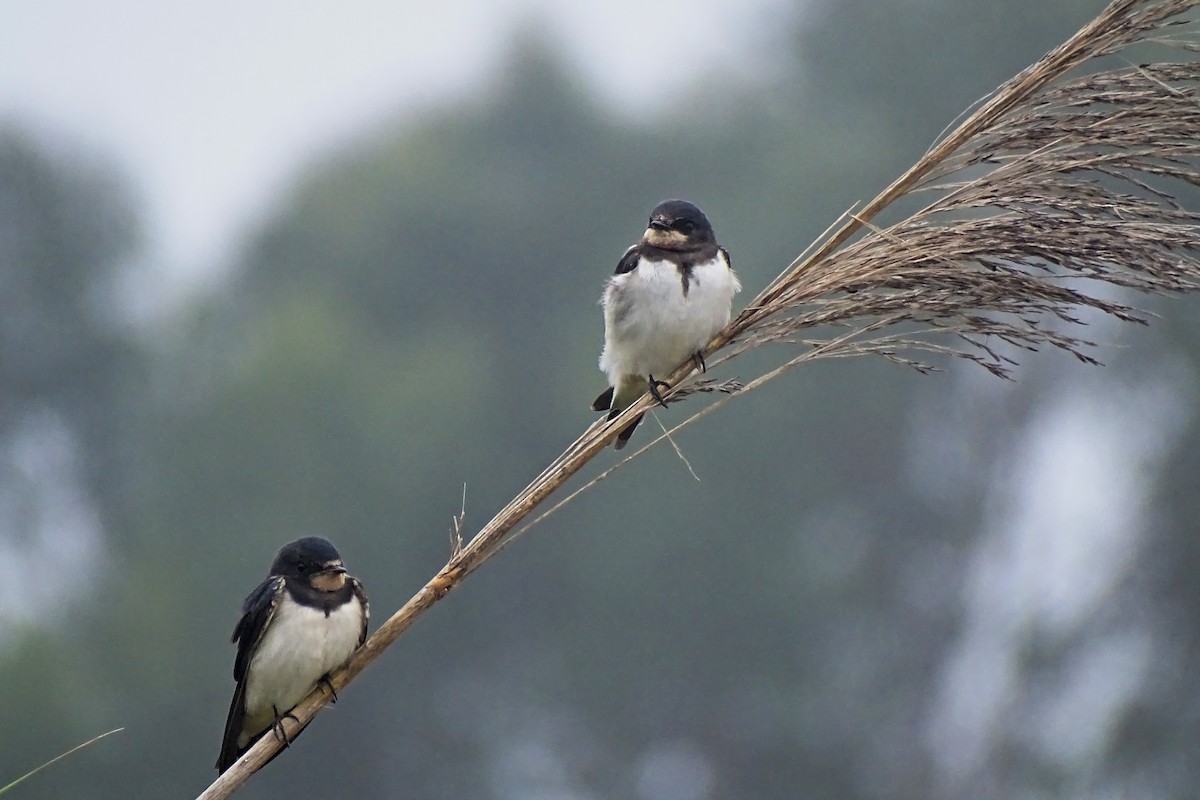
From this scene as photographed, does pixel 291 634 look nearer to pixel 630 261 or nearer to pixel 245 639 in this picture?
pixel 245 639

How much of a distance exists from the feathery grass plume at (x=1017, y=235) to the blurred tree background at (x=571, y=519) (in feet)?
72.5

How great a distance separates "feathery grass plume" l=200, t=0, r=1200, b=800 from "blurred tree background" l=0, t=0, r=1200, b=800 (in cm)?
2210

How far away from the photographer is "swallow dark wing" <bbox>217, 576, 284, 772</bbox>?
4898 millimetres

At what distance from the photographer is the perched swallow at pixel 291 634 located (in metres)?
4.68

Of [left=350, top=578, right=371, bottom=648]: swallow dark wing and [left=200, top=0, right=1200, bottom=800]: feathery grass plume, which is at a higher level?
[left=200, top=0, right=1200, bottom=800]: feathery grass plume

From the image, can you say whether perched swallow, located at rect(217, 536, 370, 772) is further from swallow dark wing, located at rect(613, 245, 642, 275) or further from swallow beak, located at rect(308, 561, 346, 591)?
swallow dark wing, located at rect(613, 245, 642, 275)

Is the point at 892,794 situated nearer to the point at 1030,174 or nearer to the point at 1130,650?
the point at 1130,650

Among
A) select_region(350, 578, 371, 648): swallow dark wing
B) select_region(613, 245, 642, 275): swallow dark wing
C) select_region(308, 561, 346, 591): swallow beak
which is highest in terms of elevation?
select_region(613, 245, 642, 275): swallow dark wing

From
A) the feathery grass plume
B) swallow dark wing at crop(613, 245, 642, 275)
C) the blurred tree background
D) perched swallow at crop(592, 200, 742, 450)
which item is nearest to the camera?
the feathery grass plume

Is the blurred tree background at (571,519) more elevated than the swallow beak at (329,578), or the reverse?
the swallow beak at (329,578)

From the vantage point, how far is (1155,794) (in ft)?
83.7

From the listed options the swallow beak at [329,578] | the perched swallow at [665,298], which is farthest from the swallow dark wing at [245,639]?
the perched swallow at [665,298]

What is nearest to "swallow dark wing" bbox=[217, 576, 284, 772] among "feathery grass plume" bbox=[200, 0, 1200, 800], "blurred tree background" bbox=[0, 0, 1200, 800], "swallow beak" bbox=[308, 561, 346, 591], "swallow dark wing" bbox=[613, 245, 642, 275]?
"swallow beak" bbox=[308, 561, 346, 591]

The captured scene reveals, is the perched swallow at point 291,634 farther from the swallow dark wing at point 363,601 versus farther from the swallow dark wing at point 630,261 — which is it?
the swallow dark wing at point 630,261
